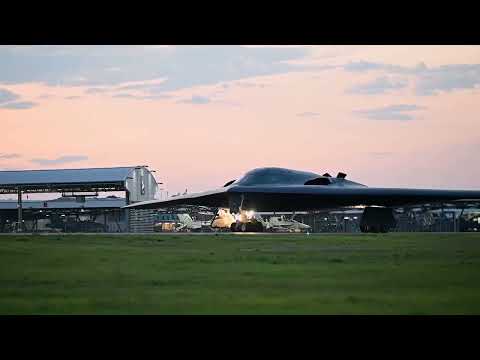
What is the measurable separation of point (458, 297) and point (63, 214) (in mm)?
70001

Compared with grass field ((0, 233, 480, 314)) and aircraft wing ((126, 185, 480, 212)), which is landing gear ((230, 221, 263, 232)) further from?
grass field ((0, 233, 480, 314))

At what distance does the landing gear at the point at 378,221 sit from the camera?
39250mm

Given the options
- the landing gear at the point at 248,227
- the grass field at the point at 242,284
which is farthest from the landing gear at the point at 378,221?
the grass field at the point at 242,284

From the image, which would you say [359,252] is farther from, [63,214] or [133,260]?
[63,214]

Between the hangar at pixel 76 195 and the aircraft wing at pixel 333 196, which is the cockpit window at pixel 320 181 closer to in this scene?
the aircraft wing at pixel 333 196

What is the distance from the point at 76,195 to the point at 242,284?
176 feet

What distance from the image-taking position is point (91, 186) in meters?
58.0

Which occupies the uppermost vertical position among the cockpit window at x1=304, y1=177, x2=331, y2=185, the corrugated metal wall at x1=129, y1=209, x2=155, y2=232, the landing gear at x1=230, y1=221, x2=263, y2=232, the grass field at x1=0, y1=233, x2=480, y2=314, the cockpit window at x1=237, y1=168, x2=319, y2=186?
the cockpit window at x1=237, y1=168, x2=319, y2=186

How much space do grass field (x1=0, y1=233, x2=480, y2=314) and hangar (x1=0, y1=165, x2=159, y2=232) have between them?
1528 inches

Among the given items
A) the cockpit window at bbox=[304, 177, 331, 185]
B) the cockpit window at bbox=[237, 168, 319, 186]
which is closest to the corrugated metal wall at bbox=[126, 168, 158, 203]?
the cockpit window at bbox=[237, 168, 319, 186]

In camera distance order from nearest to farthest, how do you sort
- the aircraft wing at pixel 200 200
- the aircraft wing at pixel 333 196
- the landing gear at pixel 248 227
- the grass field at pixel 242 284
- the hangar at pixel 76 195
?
the grass field at pixel 242 284 < the aircraft wing at pixel 333 196 < the landing gear at pixel 248 227 < the aircraft wing at pixel 200 200 < the hangar at pixel 76 195

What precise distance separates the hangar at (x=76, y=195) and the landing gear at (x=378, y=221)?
22.7 m

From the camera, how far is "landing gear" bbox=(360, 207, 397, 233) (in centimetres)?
3925
